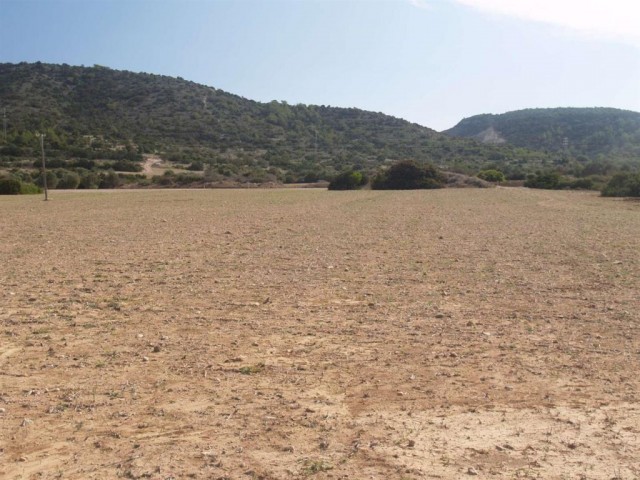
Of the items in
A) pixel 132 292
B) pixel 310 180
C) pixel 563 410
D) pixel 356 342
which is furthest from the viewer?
pixel 310 180

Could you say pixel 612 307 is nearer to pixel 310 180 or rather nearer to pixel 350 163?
pixel 310 180

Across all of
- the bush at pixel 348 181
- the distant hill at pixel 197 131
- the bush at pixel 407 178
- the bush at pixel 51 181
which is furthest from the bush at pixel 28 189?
the bush at pixel 407 178

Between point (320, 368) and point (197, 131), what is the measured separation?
8868cm

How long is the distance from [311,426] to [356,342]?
191cm

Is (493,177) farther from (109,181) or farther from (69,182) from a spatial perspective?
(69,182)

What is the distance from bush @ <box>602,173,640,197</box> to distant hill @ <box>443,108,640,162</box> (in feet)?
198

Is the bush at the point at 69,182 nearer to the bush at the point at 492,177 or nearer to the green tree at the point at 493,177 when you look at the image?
the bush at the point at 492,177

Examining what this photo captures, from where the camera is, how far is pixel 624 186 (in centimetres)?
3894

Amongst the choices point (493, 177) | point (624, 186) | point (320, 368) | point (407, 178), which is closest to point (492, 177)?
point (493, 177)

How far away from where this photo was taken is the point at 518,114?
154 meters

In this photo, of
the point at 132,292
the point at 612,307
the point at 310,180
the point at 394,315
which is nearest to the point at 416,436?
the point at 394,315

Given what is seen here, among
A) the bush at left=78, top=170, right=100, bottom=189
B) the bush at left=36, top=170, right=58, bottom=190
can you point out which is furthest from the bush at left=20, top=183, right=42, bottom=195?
the bush at left=78, top=170, right=100, bottom=189

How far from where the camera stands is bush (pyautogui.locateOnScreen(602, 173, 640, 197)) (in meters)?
37.6

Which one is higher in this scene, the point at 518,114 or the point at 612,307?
the point at 518,114
